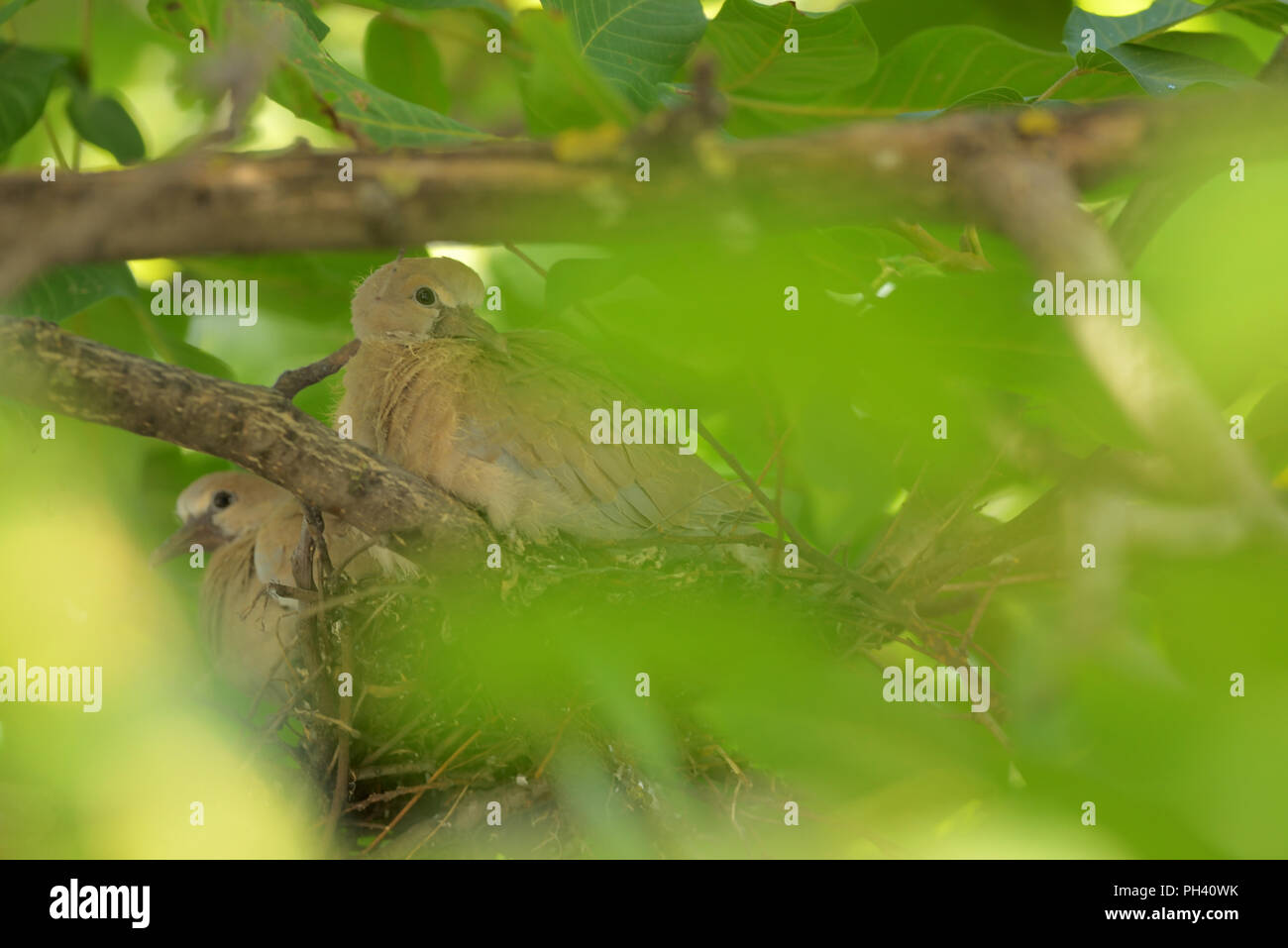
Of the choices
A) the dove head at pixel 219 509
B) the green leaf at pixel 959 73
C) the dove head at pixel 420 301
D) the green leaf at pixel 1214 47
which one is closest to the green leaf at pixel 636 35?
the green leaf at pixel 959 73

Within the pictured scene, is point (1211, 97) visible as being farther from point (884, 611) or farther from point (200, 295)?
point (200, 295)

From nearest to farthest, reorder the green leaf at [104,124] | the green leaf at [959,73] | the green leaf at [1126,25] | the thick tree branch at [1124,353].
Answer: the thick tree branch at [1124,353]
the green leaf at [1126,25]
the green leaf at [959,73]
the green leaf at [104,124]

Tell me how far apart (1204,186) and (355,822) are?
1760 millimetres

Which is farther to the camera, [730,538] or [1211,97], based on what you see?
[730,538]

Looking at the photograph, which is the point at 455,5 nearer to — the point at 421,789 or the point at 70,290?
the point at 70,290

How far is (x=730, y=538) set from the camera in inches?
54.7

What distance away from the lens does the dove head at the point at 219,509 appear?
8.02 ft

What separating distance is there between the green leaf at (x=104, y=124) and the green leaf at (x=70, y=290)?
31 cm

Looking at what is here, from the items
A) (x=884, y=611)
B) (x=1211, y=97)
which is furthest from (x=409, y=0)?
(x=1211, y=97)

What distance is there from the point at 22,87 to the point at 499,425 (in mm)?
945

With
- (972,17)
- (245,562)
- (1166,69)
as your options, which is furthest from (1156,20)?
(245,562)

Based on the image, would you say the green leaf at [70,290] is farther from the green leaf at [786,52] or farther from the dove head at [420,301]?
the green leaf at [786,52]

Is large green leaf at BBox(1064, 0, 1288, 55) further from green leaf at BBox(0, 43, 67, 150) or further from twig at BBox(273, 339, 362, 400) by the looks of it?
green leaf at BBox(0, 43, 67, 150)

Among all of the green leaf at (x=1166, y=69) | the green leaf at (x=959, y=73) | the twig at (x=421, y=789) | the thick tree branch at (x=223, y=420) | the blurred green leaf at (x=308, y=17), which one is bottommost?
the twig at (x=421, y=789)
